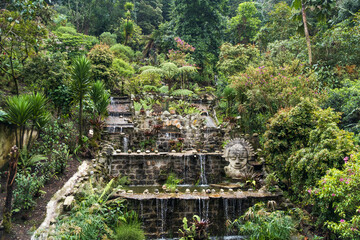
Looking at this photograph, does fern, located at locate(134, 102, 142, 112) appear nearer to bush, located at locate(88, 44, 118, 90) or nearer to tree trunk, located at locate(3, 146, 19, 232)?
bush, located at locate(88, 44, 118, 90)

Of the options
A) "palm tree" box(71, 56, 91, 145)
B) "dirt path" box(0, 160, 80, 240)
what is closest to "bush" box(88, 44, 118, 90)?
"palm tree" box(71, 56, 91, 145)

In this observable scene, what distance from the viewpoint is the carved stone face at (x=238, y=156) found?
1023cm

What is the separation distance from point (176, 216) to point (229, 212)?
1706mm

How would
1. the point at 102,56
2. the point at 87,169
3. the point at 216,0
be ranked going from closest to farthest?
the point at 87,169
the point at 102,56
the point at 216,0

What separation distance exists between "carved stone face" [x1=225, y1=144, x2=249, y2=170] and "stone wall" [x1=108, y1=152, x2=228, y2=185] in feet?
1.94

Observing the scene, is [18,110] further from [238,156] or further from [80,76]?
[238,156]

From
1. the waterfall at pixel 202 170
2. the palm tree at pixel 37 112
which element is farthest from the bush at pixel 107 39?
the waterfall at pixel 202 170

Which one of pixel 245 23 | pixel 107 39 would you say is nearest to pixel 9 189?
pixel 107 39

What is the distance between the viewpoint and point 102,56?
16781mm

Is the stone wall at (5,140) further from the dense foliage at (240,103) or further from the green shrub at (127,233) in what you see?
the green shrub at (127,233)

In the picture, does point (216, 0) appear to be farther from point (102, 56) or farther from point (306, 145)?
point (306, 145)

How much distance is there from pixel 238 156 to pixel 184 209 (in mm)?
3293

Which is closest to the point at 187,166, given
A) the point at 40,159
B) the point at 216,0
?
the point at 40,159

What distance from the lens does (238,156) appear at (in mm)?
10219
